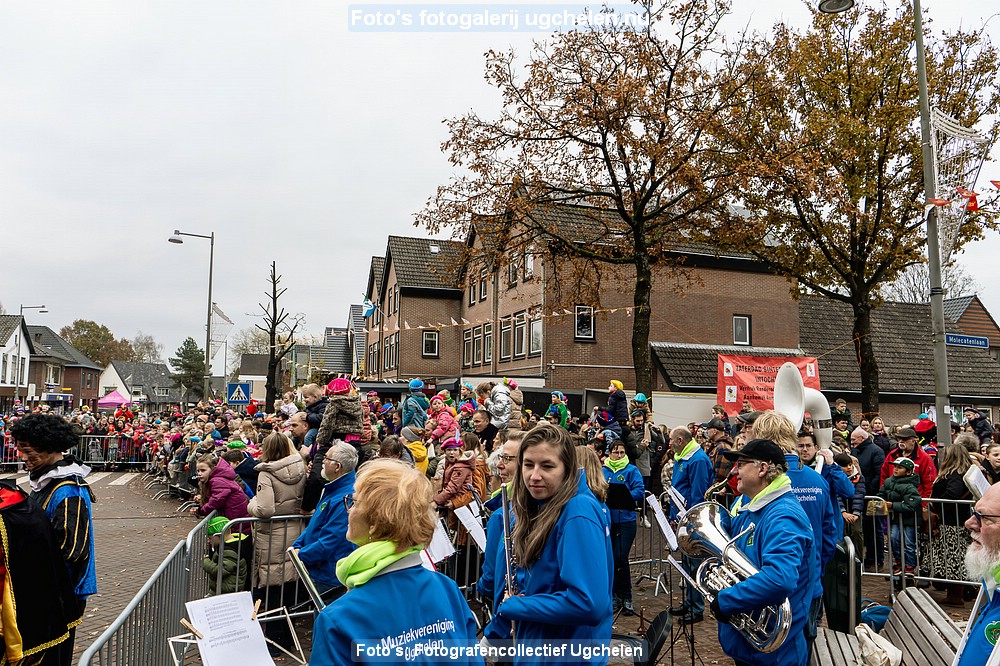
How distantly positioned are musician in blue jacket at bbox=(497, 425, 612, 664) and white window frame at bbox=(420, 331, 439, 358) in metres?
37.7

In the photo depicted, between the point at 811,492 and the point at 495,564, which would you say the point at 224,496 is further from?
the point at 811,492

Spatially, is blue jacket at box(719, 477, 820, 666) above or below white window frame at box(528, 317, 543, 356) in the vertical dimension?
below

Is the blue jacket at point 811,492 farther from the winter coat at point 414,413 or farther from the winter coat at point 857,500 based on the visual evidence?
the winter coat at point 414,413

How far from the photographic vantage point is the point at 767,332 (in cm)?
3052

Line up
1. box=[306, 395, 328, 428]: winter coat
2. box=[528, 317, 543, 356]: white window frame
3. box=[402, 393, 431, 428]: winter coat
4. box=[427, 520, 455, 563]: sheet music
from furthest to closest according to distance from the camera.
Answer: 1. box=[528, 317, 543, 356]: white window frame
2. box=[402, 393, 431, 428]: winter coat
3. box=[306, 395, 328, 428]: winter coat
4. box=[427, 520, 455, 563]: sheet music

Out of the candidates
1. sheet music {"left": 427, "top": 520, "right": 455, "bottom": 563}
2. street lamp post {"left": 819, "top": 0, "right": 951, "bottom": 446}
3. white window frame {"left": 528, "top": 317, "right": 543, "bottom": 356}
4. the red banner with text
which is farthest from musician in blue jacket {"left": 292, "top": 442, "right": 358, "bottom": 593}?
white window frame {"left": 528, "top": 317, "right": 543, "bottom": 356}

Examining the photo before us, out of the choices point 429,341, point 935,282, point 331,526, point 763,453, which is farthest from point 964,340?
point 429,341

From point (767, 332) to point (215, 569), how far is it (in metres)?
27.6

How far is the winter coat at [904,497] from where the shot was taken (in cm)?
855

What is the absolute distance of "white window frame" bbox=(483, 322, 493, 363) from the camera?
3444 centimetres

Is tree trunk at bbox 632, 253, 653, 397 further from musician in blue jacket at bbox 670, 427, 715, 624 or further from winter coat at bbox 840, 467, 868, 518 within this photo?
musician in blue jacket at bbox 670, 427, 715, 624

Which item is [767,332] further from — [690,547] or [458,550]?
[690,547]

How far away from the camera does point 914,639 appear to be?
4914 mm

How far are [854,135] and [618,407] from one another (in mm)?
14216
